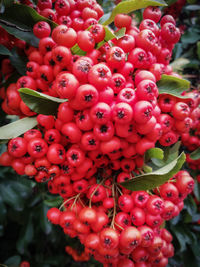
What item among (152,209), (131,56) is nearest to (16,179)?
(152,209)

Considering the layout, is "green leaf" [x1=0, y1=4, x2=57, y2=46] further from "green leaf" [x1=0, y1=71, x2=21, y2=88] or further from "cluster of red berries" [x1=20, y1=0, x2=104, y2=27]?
"green leaf" [x1=0, y1=71, x2=21, y2=88]

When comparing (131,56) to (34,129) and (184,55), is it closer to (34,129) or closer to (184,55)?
(34,129)

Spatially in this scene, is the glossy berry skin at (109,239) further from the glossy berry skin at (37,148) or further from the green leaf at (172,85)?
Answer: the green leaf at (172,85)

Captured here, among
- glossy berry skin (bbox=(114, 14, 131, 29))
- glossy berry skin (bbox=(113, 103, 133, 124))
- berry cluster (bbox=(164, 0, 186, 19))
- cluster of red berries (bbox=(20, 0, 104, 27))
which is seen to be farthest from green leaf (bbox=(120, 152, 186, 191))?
berry cluster (bbox=(164, 0, 186, 19))

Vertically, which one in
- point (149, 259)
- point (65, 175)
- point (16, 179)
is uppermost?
point (65, 175)

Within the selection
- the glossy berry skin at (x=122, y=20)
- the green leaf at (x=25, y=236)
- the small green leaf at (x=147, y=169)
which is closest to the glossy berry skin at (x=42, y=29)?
the glossy berry skin at (x=122, y=20)

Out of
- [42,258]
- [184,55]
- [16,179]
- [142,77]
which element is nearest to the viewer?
[142,77]

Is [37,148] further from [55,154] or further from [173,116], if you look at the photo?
[173,116]
